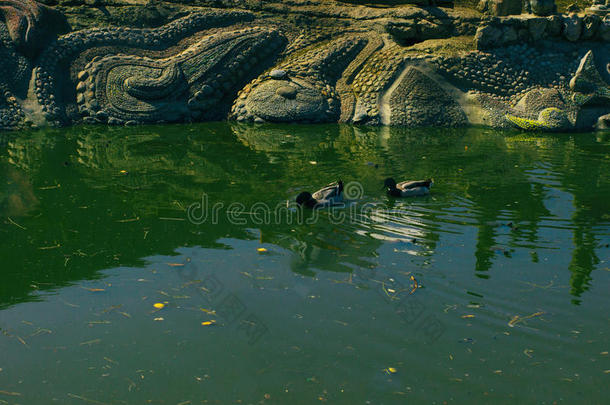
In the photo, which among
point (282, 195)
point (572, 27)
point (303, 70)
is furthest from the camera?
point (303, 70)

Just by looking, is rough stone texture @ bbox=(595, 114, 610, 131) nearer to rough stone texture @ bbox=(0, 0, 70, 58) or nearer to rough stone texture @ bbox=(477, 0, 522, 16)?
rough stone texture @ bbox=(477, 0, 522, 16)

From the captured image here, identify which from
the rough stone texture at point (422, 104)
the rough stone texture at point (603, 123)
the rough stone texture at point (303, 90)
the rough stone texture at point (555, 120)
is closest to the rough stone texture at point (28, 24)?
the rough stone texture at point (303, 90)

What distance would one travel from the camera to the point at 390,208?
31.2ft

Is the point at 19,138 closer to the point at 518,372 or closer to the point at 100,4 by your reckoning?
the point at 100,4

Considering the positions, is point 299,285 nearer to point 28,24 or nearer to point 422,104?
point 422,104

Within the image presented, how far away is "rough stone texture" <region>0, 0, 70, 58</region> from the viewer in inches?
664

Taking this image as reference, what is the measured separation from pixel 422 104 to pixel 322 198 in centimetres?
888

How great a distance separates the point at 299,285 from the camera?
6.96 m

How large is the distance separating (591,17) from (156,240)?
15544mm

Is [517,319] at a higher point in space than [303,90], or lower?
lower

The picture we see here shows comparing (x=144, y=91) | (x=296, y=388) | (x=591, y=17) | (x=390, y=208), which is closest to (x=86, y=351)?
(x=296, y=388)

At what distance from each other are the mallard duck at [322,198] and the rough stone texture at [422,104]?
823cm

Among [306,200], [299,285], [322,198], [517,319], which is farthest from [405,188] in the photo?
[517,319]

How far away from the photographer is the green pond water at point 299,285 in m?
5.28
